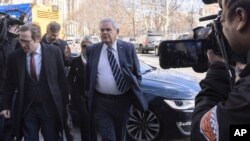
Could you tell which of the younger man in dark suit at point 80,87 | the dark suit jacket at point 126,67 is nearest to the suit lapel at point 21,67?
the dark suit jacket at point 126,67

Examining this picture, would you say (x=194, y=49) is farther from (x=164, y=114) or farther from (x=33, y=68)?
(x=164, y=114)

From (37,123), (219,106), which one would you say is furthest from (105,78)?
(219,106)

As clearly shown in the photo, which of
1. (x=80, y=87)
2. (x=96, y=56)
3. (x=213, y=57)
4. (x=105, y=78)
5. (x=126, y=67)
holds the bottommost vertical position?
(x=80, y=87)

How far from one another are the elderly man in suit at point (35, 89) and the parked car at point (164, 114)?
1767 mm

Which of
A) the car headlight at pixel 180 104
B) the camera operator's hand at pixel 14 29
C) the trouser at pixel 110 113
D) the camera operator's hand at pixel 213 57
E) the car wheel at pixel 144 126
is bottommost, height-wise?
the car wheel at pixel 144 126

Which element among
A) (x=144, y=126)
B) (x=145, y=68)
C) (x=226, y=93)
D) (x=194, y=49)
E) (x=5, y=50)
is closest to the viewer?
(x=226, y=93)

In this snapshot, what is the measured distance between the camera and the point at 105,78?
410 cm

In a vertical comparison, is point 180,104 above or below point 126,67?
below

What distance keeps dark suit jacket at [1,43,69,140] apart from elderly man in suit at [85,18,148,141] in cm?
29

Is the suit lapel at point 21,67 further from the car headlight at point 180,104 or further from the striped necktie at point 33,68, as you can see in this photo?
the car headlight at point 180,104

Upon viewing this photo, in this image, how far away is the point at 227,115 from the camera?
1229mm

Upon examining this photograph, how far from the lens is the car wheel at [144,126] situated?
221 inches

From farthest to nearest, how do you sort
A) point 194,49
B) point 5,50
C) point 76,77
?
point 76,77, point 5,50, point 194,49

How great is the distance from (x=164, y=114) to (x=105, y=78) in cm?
169
